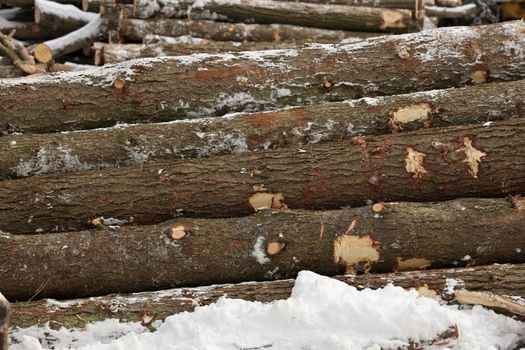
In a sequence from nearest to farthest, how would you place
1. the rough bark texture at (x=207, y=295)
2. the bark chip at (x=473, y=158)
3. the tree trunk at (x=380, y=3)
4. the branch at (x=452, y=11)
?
the rough bark texture at (x=207, y=295), the bark chip at (x=473, y=158), the tree trunk at (x=380, y=3), the branch at (x=452, y=11)

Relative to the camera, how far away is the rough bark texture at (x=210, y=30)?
7703mm

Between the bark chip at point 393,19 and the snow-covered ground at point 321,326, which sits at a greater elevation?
the bark chip at point 393,19

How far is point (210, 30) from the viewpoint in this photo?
7766 mm

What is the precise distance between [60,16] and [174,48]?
2.21 m

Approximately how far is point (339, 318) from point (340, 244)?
77cm

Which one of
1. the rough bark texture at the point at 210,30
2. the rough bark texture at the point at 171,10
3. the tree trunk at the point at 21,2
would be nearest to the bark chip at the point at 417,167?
the rough bark texture at the point at 210,30

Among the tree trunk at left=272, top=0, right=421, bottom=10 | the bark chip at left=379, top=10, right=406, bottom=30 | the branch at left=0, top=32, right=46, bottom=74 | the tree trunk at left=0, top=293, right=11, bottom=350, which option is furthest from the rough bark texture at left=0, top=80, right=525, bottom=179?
the tree trunk at left=272, top=0, right=421, bottom=10

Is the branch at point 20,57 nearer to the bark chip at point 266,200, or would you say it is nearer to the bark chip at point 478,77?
the bark chip at point 266,200

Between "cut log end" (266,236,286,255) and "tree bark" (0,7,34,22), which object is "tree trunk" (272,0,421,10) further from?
"cut log end" (266,236,286,255)

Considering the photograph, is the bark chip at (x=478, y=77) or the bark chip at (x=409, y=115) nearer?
the bark chip at (x=409, y=115)

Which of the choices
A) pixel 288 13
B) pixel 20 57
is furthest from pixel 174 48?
pixel 288 13

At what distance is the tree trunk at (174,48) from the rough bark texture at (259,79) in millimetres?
1623

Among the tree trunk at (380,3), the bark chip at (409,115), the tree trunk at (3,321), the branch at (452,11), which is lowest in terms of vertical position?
the tree trunk at (3,321)

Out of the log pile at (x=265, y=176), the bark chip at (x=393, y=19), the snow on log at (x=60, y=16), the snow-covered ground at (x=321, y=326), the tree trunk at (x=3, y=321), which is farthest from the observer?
the snow on log at (x=60, y=16)
